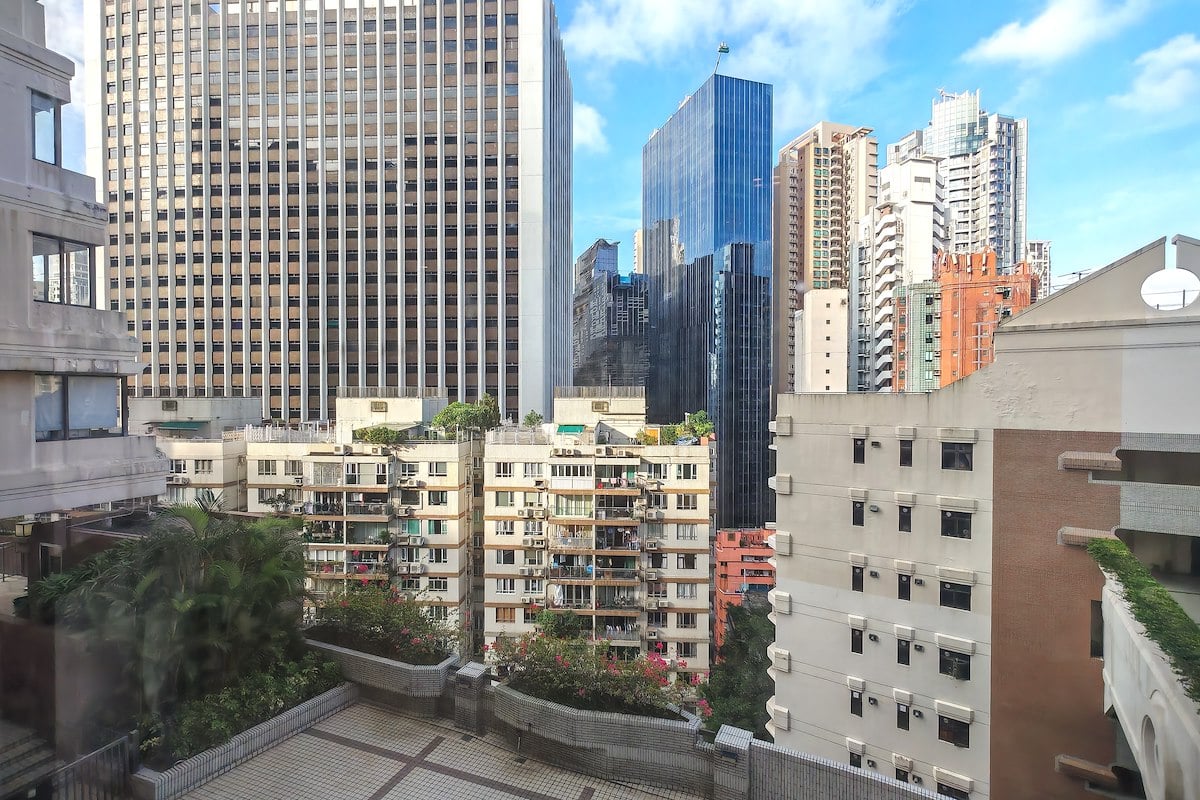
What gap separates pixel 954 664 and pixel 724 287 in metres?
50.6

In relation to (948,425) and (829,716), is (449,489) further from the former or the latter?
(948,425)

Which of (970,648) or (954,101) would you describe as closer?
(970,648)

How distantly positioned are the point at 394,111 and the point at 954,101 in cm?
6300

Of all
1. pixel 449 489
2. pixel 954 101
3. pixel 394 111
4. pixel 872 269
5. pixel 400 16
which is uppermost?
pixel 954 101

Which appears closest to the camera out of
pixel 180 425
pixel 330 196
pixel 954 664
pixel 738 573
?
pixel 954 664

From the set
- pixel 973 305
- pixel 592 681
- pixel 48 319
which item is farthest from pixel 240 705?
pixel 973 305

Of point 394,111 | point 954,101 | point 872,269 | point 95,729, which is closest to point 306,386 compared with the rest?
point 394,111

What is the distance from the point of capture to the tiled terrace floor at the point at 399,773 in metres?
6.42

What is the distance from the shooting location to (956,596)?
9.04 metres

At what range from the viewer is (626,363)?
66000mm

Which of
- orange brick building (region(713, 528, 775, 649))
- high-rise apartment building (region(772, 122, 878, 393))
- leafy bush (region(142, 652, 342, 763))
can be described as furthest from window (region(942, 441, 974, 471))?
high-rise apartment building (region(772, 122, 878, 393))

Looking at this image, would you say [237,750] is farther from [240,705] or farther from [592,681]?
[592,681]

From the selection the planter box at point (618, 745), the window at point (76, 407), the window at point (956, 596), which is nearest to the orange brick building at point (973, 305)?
the window at point (956, 596)

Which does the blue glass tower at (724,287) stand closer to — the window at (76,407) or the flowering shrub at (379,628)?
the flowering shrub at (379,628)
